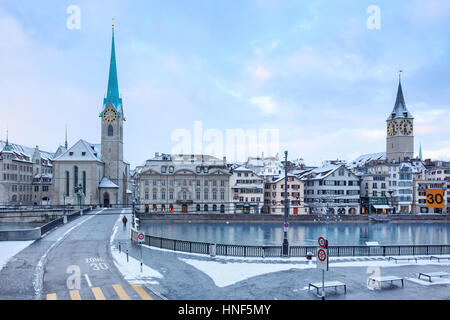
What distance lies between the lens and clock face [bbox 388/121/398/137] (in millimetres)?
119688

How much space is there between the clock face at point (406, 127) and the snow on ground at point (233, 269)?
11342 cm

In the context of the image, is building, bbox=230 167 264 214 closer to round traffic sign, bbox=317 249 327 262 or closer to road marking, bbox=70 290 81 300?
road marking, bbox=70 290 81 300

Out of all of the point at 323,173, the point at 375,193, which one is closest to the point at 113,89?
the point at 323,173

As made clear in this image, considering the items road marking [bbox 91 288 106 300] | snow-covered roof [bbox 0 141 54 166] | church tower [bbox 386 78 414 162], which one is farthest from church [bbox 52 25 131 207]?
church tower [bbox 386 78 414 162]

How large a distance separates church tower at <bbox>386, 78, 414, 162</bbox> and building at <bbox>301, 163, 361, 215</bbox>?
41515 mm

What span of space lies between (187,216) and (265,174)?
1172 inches

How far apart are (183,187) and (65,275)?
207 ft

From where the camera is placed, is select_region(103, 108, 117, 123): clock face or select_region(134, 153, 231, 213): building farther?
select_region(103, 108, 117, 123): clock face

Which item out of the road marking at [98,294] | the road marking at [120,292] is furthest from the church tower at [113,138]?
the road marking at [98,294]

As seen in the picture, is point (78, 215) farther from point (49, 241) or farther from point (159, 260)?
point (159, 260)

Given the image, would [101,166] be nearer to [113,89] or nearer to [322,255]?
[113,89]

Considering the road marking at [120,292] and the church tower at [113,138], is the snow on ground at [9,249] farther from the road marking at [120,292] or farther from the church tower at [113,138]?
the church tower at [113,138]

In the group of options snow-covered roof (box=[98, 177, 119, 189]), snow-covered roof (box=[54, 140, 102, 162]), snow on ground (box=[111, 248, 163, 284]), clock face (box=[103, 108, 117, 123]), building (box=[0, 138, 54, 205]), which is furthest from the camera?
clock face (box=[103, 108, 117, 123])

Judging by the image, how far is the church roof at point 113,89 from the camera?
87.9 m
